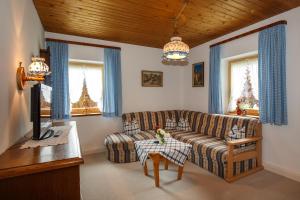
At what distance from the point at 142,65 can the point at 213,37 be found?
180 centimetres

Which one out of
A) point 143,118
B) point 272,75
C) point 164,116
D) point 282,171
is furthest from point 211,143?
point 143,118

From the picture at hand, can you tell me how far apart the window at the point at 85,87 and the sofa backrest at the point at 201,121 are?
2.49 feet

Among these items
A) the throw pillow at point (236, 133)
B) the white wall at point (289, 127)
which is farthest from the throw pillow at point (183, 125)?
the white wall at point (289, 127)

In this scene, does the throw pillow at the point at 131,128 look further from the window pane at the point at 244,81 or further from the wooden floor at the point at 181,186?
the window pane at the point at 244,81

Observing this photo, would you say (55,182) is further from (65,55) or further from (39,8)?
(65,55)

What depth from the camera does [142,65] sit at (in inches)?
180

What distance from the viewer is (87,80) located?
4.02m

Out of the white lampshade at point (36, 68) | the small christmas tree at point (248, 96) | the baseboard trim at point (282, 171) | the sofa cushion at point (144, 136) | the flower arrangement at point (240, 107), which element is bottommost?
the baseboard trim at point (282, 171)

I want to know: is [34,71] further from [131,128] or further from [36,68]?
[131,128]

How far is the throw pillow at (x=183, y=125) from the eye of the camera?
166 inches

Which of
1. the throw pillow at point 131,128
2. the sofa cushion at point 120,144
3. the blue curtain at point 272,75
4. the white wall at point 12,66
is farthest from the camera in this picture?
the throw pillow at point 131,128

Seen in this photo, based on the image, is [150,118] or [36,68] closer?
[36,68]

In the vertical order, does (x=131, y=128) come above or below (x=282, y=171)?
above

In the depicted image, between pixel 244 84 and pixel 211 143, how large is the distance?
1.46m
